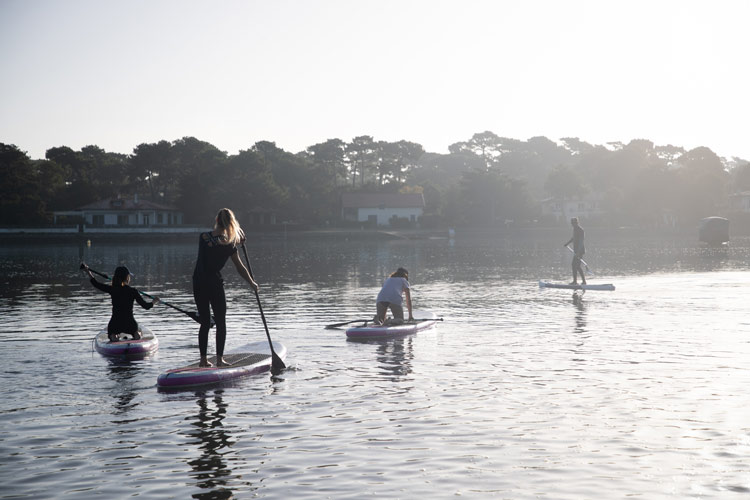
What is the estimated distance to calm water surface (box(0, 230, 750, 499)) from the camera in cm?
832

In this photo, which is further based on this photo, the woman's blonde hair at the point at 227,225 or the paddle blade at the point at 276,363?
the paddle blade at the point at 276,363

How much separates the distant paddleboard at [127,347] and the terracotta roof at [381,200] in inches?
4769

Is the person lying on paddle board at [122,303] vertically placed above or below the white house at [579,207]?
below

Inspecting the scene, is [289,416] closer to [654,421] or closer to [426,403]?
[426,403]

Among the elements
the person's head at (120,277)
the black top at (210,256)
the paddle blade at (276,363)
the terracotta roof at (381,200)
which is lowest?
the paddle blade at (276,363)

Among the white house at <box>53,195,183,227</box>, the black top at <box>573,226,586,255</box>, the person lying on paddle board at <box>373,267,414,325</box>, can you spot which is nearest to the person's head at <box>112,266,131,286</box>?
the person lying on paddle board at <box>373,267,414,325</box>

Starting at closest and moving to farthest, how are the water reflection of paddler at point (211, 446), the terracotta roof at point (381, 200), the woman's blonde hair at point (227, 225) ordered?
the water reflection of paddler at point (211, 446), the woman's blonde hair at point (227, 225), the terracotta roof at point (381, 200)

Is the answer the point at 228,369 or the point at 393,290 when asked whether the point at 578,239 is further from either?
the point at 228,369

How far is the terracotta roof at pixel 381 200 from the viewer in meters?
138

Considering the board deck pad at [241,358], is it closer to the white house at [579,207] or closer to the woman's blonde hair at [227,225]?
the woman's blonde hair at [227,225]

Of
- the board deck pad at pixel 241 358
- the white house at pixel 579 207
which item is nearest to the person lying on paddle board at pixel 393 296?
the board deck pad at pixel 241 358

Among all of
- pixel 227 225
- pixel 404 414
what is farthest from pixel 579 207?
pixel 404 414

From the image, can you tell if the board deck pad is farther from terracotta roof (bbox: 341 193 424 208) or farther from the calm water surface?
terracotta roof (bbox: 341 193 424 208)

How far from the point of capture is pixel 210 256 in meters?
12.5
